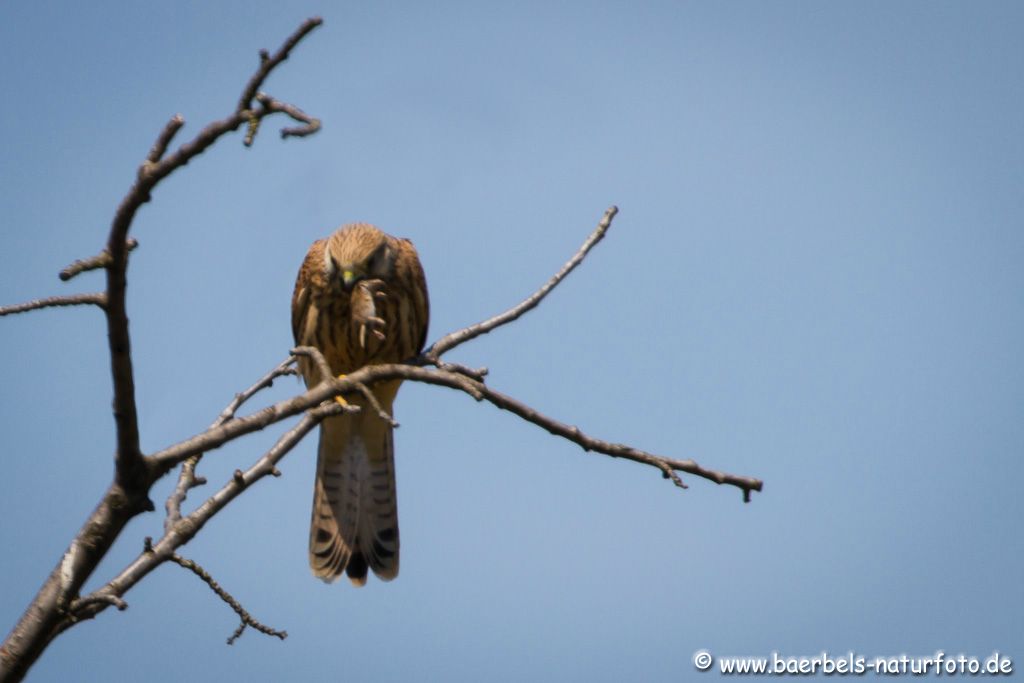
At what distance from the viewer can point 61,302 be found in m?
2.51

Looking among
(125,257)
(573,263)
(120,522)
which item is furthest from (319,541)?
(125,257)

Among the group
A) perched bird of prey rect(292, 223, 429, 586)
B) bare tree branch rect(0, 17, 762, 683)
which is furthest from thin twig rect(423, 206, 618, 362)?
perched bird of prey rect(292, 223, 429, 586)

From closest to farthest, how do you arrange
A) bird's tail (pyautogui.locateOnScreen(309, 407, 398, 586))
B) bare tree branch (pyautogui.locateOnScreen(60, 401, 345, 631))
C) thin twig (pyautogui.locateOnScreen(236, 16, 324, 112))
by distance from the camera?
thin twig (pyautogui.locateOnScreen(236, 16, 324, 112))
bare tree branch (pyautogui.locateOnScreen(60, 401, 345, 631))
bird's tail (pyautogui.locateOnScreen(309, 407, 398, 586))

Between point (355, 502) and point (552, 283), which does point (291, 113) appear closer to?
point (552, 283)

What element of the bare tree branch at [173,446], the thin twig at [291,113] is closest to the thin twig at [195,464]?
the bare tree branch at [173,446]

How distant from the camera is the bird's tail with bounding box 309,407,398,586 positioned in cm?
503

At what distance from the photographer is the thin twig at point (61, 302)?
240 cm

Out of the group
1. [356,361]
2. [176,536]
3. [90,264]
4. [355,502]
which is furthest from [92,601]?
[356,361]

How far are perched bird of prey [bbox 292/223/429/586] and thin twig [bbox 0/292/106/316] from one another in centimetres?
240

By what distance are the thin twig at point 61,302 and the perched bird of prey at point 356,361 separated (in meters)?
2.40

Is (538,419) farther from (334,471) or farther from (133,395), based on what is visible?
(334,471)

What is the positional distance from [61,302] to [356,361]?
9.03 feet

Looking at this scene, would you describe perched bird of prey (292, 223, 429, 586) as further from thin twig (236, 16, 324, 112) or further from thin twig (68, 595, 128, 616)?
thin twig (236, 16, 324, 112)

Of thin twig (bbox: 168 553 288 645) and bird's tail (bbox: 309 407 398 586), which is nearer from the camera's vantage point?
thin twig (bbox: 168 553 288 645)
